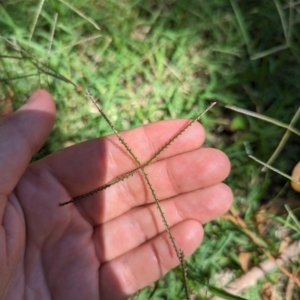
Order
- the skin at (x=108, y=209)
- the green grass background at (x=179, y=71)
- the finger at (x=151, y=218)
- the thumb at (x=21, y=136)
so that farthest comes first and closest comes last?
the green grass background at (x=179, y=71)
the finger at (x=151, y=218)
the skin at (x=108, y=209)
the thumb at (x=21, y=136)

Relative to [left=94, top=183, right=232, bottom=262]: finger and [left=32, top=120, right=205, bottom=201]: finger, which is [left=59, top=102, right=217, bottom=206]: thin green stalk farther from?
[left=94, top=183, right=232, bottom=262]: finger

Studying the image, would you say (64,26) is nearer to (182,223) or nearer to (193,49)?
(193,49)

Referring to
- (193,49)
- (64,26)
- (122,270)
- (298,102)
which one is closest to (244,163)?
(298,102)

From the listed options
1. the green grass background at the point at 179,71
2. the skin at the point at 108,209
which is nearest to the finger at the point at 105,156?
the skin at the point at 108,209

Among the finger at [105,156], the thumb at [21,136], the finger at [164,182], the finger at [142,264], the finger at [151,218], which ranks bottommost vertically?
the finger at [142,264]

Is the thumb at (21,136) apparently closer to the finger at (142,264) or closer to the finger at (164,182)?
the finger at (164,182)

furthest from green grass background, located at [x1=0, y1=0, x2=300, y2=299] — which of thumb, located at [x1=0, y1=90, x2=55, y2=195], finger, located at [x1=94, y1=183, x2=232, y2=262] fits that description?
thumb, located at [x1=0, y1=90, x2=55, y2=195]
